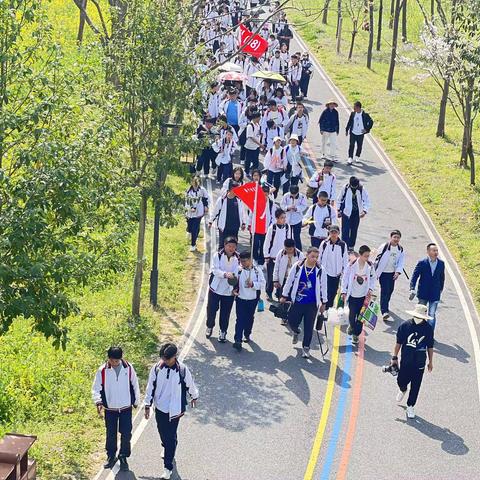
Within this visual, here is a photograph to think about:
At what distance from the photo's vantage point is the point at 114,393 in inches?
520

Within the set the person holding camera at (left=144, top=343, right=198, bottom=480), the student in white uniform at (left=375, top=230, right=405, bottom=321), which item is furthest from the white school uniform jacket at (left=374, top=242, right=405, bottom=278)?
the person holding camera at (left=144, top=343, right=198, bottom=480)

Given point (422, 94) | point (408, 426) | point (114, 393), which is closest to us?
point (114, 393)

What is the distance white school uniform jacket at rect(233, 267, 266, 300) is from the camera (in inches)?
683

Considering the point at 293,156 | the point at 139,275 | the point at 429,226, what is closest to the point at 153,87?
the point at 139,275

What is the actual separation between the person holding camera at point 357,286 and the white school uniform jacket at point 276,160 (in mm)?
7079

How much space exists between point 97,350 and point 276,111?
477 inches

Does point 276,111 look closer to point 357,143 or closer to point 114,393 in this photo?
point 357,143

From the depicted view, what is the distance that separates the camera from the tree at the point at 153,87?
17.5 metres

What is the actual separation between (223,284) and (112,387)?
470 cm

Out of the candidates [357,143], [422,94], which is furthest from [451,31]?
[422,94]

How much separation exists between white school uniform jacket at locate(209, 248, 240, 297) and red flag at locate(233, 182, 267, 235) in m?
2.03

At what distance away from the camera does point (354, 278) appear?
17.9 m

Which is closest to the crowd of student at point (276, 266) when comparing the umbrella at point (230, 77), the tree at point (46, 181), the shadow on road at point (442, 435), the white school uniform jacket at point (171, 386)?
the white school uniform jacket at point (171, 386)

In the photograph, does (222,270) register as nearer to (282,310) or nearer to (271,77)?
(282,310)
